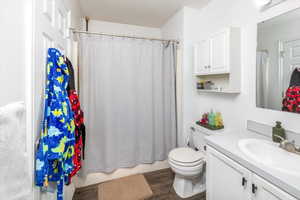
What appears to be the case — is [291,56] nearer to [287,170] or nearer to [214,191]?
[287,170]

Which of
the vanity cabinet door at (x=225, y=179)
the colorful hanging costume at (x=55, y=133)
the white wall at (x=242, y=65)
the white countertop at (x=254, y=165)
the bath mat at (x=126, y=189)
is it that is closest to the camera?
the white countertop at (x=254, y=165)

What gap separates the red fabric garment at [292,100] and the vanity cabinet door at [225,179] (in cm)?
68

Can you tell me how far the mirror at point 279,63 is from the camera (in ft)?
3.62

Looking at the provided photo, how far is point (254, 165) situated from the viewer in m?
0.84

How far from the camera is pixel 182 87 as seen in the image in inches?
83.9

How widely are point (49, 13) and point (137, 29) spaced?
1972 millimetres

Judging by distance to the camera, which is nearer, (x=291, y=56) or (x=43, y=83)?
(x=43, y=83)

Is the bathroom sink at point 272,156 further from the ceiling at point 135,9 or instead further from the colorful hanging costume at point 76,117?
the ceiling at point 135,9

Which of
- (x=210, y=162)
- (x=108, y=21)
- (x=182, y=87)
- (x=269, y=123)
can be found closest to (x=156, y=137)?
(x=182, y=87)

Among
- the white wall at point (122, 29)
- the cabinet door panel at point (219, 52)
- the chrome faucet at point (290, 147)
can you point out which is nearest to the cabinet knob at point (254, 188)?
the chrome faucet at point (290, 147)

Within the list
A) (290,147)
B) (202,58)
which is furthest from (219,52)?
(290,147)

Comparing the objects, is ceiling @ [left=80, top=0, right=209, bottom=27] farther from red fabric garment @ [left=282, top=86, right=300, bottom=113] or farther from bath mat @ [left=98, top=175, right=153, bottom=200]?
bath mat @ [left=98, top=175, right=153, bottom=200]

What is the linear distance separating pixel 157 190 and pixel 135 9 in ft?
8.53

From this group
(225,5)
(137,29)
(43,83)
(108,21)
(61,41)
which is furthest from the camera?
(137,29)
